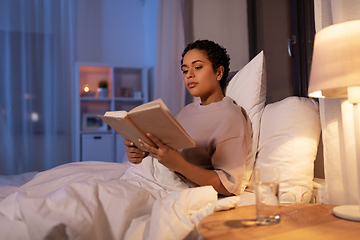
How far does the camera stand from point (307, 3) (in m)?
1.80

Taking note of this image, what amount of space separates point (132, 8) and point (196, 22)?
173 centimetres

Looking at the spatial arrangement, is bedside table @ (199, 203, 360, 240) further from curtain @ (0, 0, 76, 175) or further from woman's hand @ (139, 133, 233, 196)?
curtain @ (0, 0, 76, 175)

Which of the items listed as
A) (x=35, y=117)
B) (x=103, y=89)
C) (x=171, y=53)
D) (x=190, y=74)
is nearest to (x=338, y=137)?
(x=190, y=74)

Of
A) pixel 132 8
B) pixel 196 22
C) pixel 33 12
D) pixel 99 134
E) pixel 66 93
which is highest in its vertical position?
pixel 132 8

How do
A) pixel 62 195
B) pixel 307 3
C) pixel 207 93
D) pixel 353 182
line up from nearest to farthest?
pixel 62 195, pixel 353 182, pixel 207 93, pixel 307 3

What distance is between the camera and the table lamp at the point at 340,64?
2.29ft

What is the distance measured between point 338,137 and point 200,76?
665mm

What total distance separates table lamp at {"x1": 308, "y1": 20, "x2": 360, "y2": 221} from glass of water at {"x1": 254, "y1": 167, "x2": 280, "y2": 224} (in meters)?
0.20

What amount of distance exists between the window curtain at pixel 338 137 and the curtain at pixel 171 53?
68.4 inches

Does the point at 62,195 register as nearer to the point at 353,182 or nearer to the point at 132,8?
the point at 353,182

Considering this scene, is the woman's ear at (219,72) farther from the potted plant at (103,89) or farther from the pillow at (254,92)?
the potted plant at (103,89)

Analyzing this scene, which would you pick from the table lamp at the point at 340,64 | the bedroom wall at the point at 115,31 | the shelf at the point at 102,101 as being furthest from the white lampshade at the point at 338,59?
the bedroom wall at the point at 115,31

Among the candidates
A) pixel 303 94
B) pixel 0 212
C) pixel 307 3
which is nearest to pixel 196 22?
pixel 307 3

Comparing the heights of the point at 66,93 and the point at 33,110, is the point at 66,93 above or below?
above
